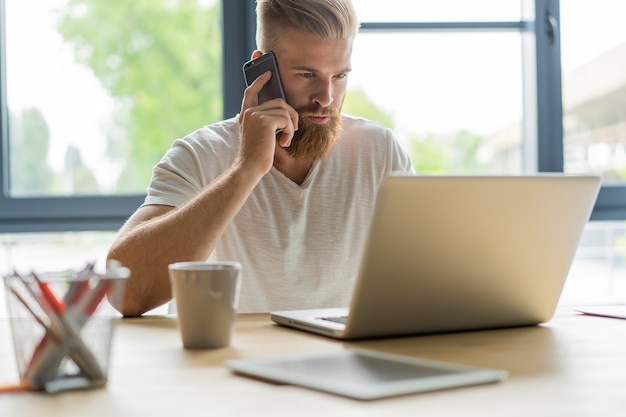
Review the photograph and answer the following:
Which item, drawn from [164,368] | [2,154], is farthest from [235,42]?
[164,368]

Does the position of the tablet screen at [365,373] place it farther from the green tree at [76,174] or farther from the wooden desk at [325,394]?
the green tree at [76,174]

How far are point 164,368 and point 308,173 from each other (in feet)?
3.42

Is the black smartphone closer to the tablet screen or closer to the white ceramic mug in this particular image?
the white ceramic mug

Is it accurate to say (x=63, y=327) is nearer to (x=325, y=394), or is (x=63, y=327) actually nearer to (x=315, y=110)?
(x=325, y=394)

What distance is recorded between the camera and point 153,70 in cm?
278

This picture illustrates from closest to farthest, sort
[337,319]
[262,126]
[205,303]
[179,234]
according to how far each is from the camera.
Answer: [205,303]
[337,319]
[179,234]
[262,126]

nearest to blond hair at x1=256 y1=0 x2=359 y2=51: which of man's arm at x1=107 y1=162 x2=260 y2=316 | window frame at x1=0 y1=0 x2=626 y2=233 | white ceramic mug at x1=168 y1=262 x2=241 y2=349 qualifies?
man's arm at x1=107 y1=162 x2=260 y2=316

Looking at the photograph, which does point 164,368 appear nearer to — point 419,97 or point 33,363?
point 33,363

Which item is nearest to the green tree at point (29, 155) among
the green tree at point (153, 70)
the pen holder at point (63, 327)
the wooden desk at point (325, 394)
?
the green tree at point (153, 70)

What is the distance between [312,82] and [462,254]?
0.89 m

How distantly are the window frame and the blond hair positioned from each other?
0.81 m

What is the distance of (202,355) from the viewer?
0.95 metres

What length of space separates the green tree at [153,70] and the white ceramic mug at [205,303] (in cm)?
179

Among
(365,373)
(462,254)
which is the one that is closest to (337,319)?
(462,254)
